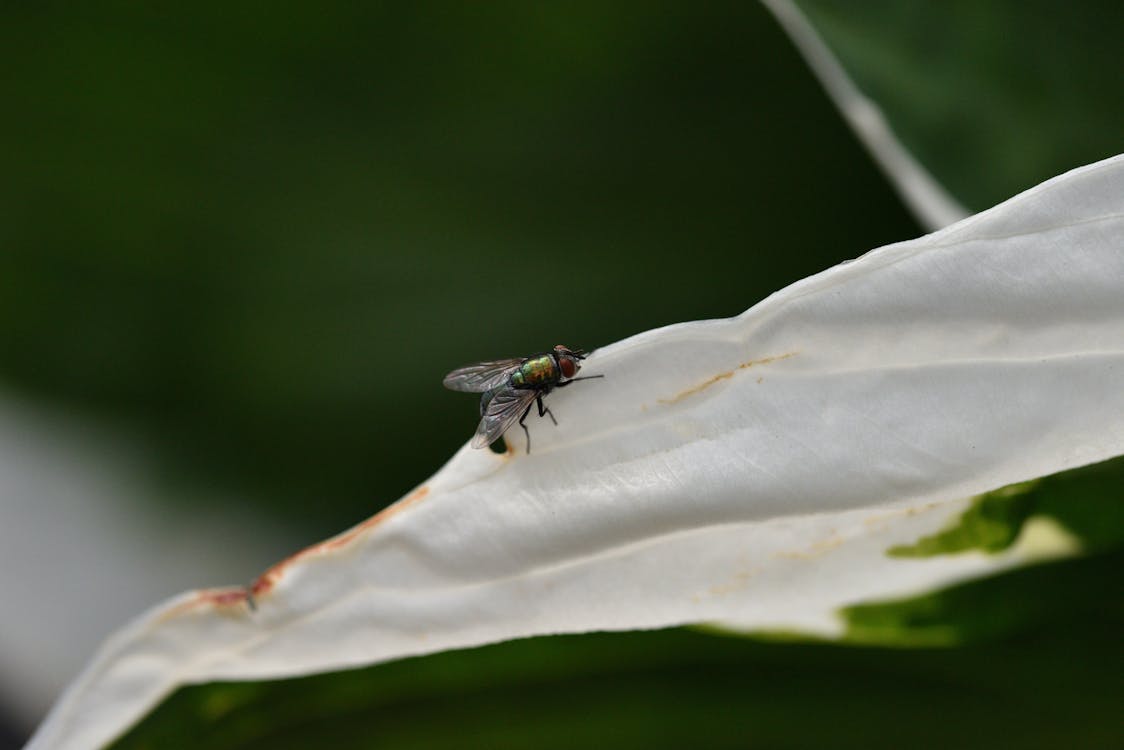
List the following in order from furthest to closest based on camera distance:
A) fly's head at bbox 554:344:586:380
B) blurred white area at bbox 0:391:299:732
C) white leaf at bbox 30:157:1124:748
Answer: blurred white area at bbox 0:391:299:732, fly's head at bbox 554:344:586:380, white leaf at bbox 30:157:1124:748

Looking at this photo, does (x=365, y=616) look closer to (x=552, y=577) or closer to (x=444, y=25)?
(x=552, y=577)

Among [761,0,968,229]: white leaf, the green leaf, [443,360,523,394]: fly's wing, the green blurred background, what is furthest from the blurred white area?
[761,0,968,229]: white leaf

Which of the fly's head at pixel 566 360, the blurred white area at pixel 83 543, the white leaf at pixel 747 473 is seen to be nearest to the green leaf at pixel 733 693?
the white leaf at pixel 747 473

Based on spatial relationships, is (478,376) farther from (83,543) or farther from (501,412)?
(83,543)

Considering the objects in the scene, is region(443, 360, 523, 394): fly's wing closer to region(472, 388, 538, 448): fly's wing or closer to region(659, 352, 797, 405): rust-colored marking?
region(472, 388, 538, 448): fly's wing

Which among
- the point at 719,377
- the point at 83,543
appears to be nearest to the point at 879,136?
the point at 719,377

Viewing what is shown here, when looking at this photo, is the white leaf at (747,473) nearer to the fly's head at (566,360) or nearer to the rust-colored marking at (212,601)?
the rust-colored marking at (212,601)
